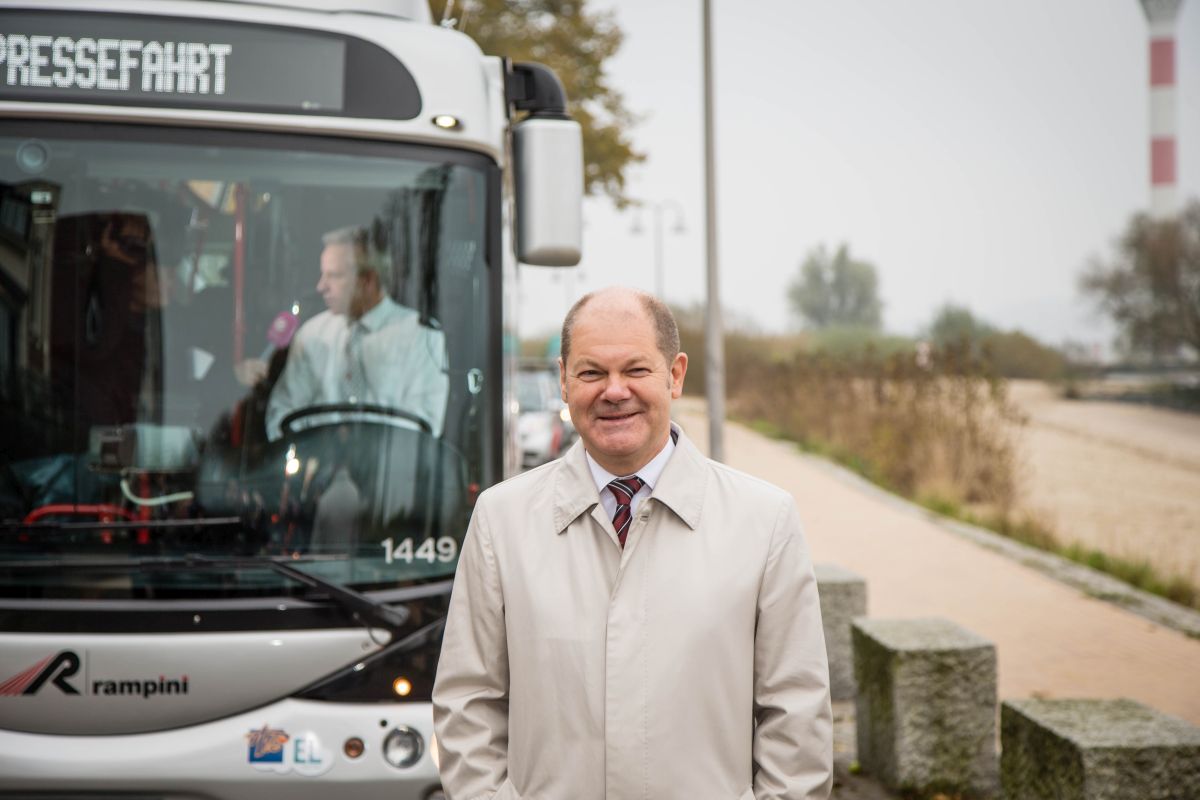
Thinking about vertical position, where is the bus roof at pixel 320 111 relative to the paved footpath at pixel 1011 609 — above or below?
above

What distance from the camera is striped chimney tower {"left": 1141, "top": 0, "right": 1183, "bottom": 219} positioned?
51.0m

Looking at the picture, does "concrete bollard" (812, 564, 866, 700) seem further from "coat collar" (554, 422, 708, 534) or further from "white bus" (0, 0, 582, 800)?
"coat collar" (554, 422, 708, 534)

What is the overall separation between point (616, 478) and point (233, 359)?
198 cm

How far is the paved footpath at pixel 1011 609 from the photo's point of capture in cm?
768

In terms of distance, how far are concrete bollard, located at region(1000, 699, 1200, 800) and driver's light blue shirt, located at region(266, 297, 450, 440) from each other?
7.99ft

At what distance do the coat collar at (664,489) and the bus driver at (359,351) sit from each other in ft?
5.56

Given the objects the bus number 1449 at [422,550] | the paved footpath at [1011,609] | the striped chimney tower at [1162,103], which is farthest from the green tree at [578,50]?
the striped chimney tower at [1162,103]

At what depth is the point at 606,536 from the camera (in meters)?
2.29

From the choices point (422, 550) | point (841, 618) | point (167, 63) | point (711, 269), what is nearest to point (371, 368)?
point (422, 550)

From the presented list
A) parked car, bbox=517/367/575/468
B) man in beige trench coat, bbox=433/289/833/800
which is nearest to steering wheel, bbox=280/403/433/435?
man in beige trench coat, bbox=433/289/833/800

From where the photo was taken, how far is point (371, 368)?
3936 millimetres

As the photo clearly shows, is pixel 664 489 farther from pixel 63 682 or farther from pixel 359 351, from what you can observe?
pixel 63 682

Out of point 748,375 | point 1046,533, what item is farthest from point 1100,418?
point 1046,533

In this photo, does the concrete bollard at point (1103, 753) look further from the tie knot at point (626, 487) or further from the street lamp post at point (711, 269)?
the street lamp post at point (711, 269)
